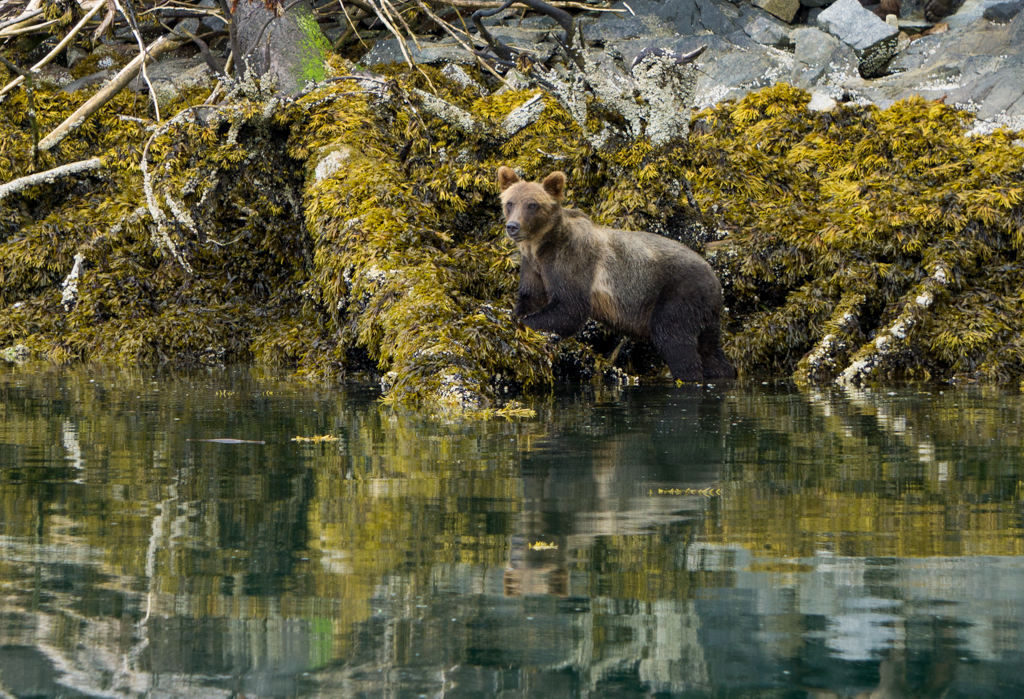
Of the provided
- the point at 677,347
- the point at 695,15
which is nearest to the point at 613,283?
the point at 677,347

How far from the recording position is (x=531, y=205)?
8547mm

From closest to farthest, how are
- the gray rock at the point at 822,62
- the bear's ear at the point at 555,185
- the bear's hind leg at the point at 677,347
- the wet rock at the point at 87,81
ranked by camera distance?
1. the bear's ear at the point at 555,185
2. the bear's hind leg at the point at 677,347
3. the gray rock at the point at 822,62
4. the wet rock at the point at 87,81

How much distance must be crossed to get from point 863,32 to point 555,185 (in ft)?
21.6

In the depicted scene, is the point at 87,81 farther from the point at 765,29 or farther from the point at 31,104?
the point at 765,29

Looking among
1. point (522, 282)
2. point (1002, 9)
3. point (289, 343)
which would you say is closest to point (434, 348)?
point (522, 282)

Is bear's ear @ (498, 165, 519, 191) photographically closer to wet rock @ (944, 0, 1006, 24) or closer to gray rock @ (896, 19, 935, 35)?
gray rock @ (896, 19, 935, 35)

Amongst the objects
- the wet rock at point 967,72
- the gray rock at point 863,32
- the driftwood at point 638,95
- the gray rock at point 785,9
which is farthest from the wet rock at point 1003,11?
the driftwood at point 638,95

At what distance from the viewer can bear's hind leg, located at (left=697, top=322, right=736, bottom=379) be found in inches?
369

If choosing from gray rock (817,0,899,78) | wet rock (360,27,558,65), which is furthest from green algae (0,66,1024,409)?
gray rock (817,0,899,78)

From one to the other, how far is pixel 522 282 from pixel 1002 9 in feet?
26.3

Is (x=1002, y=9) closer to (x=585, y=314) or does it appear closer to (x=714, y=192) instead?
(x=714, y=192)

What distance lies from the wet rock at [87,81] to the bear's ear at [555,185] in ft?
23.3

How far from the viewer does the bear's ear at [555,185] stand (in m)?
8.72

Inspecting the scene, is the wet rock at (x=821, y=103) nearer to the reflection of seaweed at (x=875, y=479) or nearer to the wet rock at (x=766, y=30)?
the wet rock at (x=766, y=30)
